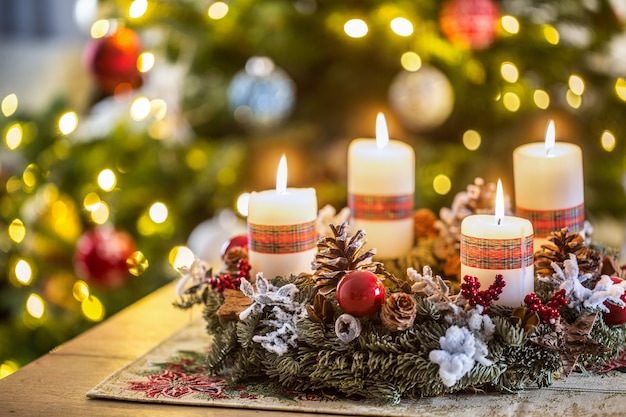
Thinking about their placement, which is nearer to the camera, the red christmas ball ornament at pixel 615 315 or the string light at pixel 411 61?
the red christmas ball ornament at pixel 615 315

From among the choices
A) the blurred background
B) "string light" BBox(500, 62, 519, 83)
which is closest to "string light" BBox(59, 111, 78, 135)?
the blurred background

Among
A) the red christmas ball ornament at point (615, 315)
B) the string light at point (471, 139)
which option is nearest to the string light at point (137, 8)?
the string light at point (471, 139)

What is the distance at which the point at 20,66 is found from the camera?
285 cm

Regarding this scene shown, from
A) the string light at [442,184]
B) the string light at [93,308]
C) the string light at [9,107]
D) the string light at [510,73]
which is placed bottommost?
the string light at [93,308]

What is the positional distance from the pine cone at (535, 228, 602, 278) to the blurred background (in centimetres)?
94

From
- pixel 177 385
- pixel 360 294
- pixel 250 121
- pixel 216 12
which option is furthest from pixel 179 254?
pixel 360 294

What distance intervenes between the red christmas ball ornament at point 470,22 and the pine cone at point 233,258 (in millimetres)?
1063

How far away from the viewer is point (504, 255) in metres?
0.92

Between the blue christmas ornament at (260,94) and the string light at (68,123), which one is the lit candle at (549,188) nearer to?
the blue christmas ornament at (260,94)

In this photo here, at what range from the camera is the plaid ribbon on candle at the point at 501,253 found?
916mm

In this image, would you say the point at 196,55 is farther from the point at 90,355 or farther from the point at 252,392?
the point at 252,392

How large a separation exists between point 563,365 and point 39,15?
2712 mm

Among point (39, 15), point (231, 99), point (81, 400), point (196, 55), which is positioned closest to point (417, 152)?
point (231, 99)

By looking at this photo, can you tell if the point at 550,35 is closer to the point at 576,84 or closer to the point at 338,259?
the point at 576,84
